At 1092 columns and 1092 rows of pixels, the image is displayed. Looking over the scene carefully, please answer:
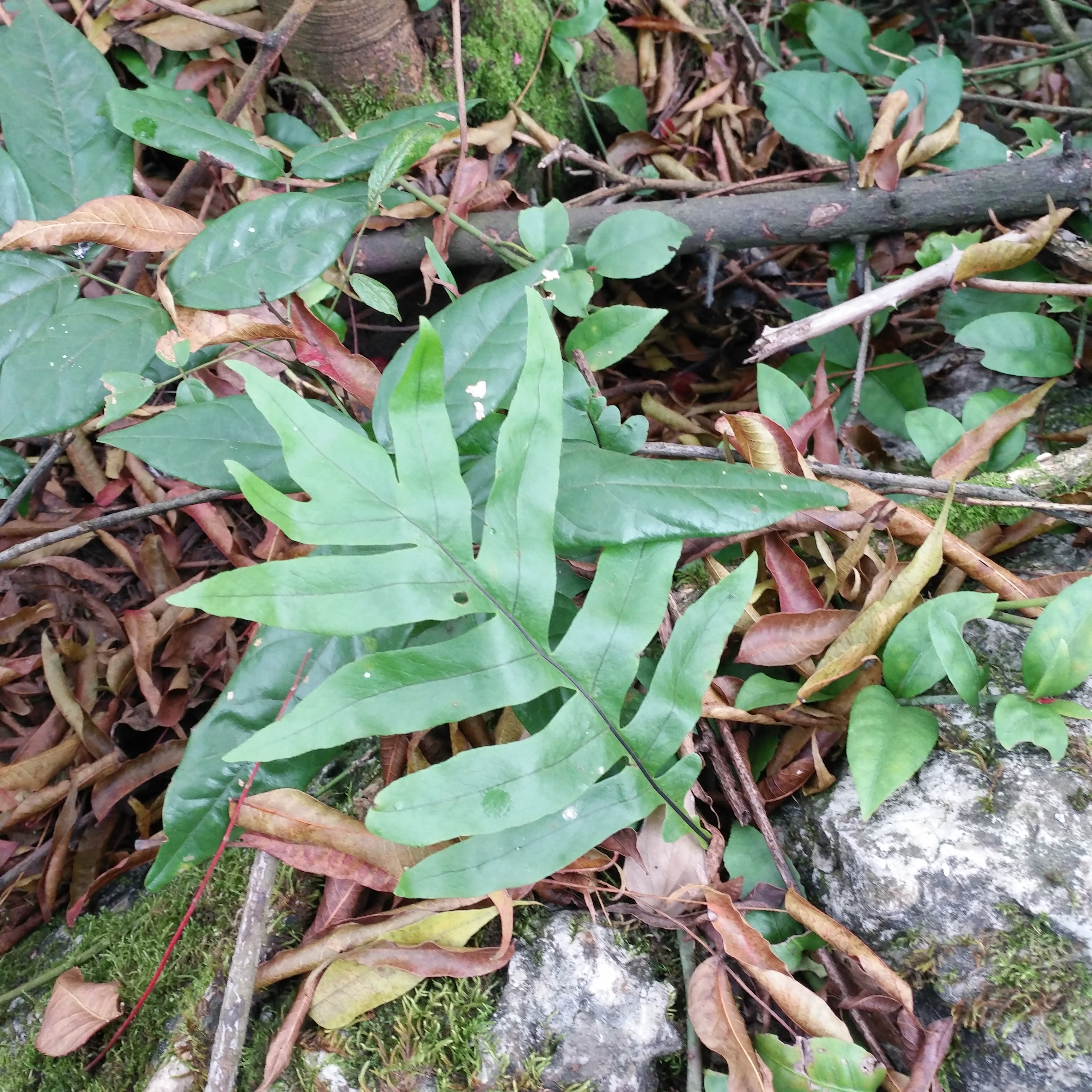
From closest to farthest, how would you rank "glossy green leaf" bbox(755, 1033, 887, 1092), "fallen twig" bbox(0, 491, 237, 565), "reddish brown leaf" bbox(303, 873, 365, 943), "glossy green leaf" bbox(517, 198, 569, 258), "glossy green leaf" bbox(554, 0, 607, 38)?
1. "glossy green leaf" bbox(755, 1033, 887, 1092)
2. "reddish brown leaf" bbox(303, 873, 365, 943)
3. "fallen twig" bbox(0, 491, 237, 565)
4. "glossy green leaf" bbox(517, 198, 569, 258)
5. "glossy green leaf" bbox(554, 0, 607, 38)

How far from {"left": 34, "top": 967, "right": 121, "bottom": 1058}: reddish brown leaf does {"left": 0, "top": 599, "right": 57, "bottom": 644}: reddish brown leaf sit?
2.52 ft

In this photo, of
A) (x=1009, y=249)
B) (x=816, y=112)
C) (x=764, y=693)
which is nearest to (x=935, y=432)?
(x=1009, y=249)

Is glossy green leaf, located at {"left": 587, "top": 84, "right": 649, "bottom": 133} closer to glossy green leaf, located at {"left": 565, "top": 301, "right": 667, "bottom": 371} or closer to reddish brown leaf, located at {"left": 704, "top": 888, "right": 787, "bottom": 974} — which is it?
glossy green leaf, located at {"left": 565, "top": 301, "right": 667, "bottom": 371}

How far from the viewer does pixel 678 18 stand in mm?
2250

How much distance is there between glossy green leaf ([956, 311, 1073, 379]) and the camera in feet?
4.98

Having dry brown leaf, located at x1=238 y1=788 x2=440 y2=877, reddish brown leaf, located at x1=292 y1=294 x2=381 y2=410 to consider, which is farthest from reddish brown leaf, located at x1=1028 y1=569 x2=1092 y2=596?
reddish brown leaf, located at x1=292 y1=294 x2=381 y2=410

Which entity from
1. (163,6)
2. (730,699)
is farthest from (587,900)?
(163,6)

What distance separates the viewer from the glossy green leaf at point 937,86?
1.71 meters

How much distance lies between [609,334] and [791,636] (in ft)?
2.13

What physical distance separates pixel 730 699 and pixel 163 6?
173cm

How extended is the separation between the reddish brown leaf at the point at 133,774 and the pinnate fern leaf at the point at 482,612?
815 mm

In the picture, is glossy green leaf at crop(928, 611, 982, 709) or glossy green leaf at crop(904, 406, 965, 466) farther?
glossy green leaf at crop(904, 406, 965, 466)

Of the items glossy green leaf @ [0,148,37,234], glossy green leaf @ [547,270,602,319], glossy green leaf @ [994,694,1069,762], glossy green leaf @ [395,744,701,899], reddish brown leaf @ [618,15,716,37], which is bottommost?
glossy green leaf @ [994,694,1069,762]

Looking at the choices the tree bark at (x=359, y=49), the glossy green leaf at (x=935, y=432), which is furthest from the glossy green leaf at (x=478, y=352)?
the tree bark at (x=359, y=49)
